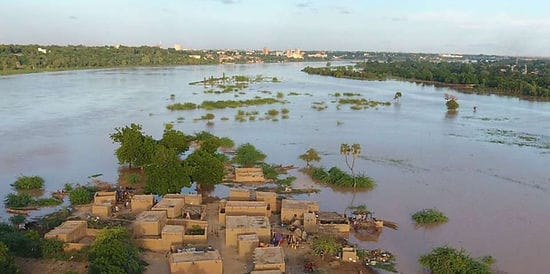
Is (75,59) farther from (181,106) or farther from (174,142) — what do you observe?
(174,142)

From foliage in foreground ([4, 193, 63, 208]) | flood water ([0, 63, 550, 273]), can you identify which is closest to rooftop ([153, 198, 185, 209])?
flood water ([0, 63, 550, 273])

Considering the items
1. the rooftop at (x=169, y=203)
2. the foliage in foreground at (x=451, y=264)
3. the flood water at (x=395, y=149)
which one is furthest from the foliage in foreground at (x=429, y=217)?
the rooftop at (x=169, y=203)

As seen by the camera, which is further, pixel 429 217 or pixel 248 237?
pixel 429 217

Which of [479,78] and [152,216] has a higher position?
[479,78]

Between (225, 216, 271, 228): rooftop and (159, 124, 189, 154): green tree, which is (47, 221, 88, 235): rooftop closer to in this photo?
(225, 216, 271, 228): rooftop

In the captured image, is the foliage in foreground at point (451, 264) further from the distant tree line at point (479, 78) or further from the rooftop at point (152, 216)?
the distant tree line at point (479, 78)

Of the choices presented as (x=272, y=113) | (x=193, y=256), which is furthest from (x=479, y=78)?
(x=193, y=256)
